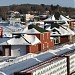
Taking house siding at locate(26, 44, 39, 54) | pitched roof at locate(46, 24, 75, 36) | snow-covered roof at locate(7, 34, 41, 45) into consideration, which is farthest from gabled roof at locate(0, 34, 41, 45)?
pitched roof at locate(46, 24, 75, 36)

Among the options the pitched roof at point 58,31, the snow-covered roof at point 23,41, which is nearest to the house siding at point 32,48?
the snow-covered roof at point 23,41

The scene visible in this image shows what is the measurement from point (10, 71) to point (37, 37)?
26.0ft

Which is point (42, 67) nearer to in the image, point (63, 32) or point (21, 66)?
point (21, 66)

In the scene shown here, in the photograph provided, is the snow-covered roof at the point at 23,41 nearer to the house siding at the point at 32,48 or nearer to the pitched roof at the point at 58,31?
the house siding at the point at 32,48

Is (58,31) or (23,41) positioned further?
(58,31)

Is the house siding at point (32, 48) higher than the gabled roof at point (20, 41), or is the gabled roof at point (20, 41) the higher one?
the gabled roof at point (20, 41)

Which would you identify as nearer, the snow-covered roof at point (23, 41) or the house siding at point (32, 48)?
the snow-covered roof at point (23, 41)

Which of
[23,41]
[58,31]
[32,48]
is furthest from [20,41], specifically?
[58,31]

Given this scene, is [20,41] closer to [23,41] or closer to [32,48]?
[23,41]

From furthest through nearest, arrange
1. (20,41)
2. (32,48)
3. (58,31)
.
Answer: (58,31)
(32,48)
(20,41)

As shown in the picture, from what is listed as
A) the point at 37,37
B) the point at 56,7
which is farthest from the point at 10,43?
the point at 56,7

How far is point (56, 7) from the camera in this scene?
5797 cm

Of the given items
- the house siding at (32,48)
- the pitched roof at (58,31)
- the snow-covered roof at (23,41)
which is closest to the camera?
the snow-covered roof at (23,41)

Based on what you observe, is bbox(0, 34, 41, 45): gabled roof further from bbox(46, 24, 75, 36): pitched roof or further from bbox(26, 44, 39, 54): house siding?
bbox(46, 24, 75, 36): pitched roof
